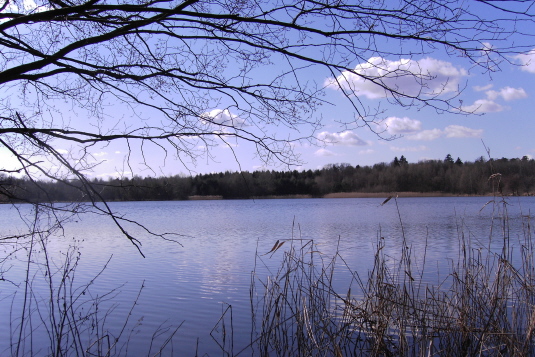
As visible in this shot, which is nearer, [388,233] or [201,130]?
[201,130]

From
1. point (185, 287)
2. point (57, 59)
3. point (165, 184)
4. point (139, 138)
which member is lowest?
point (185, 287)

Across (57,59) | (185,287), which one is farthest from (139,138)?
(185,287)

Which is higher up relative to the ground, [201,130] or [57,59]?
[57,59]

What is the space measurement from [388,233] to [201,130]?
1184 cm

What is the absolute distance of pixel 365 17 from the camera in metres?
2.50

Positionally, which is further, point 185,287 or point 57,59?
point 185,287

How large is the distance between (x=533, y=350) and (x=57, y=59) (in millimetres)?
4473

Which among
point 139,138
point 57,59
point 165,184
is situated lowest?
point 165,184

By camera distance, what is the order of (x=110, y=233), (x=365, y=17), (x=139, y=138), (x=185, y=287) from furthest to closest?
(x=110, y=233), (x=185, y=287), (x=139, y=138), (x=365, y=17)

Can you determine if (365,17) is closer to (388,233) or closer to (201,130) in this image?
(201,130)

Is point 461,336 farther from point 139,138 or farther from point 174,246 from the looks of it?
point 174,246

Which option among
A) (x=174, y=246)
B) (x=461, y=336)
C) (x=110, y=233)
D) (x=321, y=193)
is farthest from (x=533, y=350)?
(x=321, y=193)

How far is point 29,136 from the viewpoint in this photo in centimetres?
281

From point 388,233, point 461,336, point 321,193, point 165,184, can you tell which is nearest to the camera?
point 165,184
